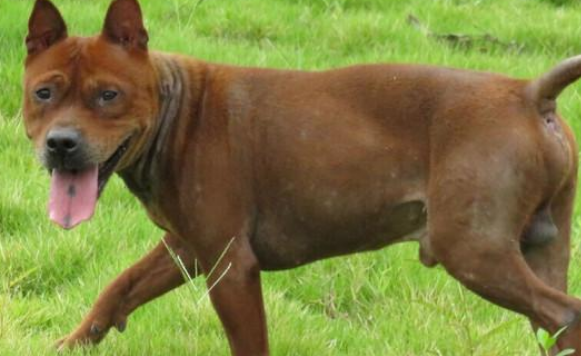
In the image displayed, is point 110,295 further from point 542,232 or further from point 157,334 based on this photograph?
point 542,232

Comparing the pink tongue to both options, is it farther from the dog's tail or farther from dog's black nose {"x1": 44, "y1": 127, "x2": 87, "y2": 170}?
the dog's tail

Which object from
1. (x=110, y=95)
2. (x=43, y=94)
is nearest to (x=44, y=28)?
(x=43, y=94)

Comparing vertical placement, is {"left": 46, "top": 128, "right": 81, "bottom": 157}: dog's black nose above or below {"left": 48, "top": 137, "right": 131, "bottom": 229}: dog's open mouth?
above

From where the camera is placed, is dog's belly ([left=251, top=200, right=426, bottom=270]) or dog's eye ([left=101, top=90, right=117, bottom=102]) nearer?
dog's eye ([left=101, top=90, right=117, bottom=102])

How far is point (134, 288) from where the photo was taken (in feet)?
18.9

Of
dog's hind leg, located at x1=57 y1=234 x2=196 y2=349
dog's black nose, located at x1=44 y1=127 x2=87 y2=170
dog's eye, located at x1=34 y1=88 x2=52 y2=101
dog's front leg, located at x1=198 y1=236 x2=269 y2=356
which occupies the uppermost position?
dog's eye, located at x1=34 y1=88 x2=52 y2=101

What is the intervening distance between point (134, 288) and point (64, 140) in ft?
3.23

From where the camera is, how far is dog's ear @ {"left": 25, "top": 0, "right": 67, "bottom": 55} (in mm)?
5258

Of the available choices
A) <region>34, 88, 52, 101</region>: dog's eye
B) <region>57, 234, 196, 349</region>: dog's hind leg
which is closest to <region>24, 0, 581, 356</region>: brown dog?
<region>34, 88, 52, 101</region>: dog's eye

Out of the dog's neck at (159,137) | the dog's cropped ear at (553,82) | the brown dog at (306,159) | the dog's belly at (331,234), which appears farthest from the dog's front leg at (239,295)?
the dog's cropped ear at (553,82)

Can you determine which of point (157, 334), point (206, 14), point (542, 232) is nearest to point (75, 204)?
point (157, 334)

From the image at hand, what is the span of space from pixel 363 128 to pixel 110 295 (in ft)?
4.13

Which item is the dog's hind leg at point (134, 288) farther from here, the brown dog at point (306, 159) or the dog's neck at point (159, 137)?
the dog's neck at point (159, 137)

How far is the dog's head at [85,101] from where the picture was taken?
5004 mm
